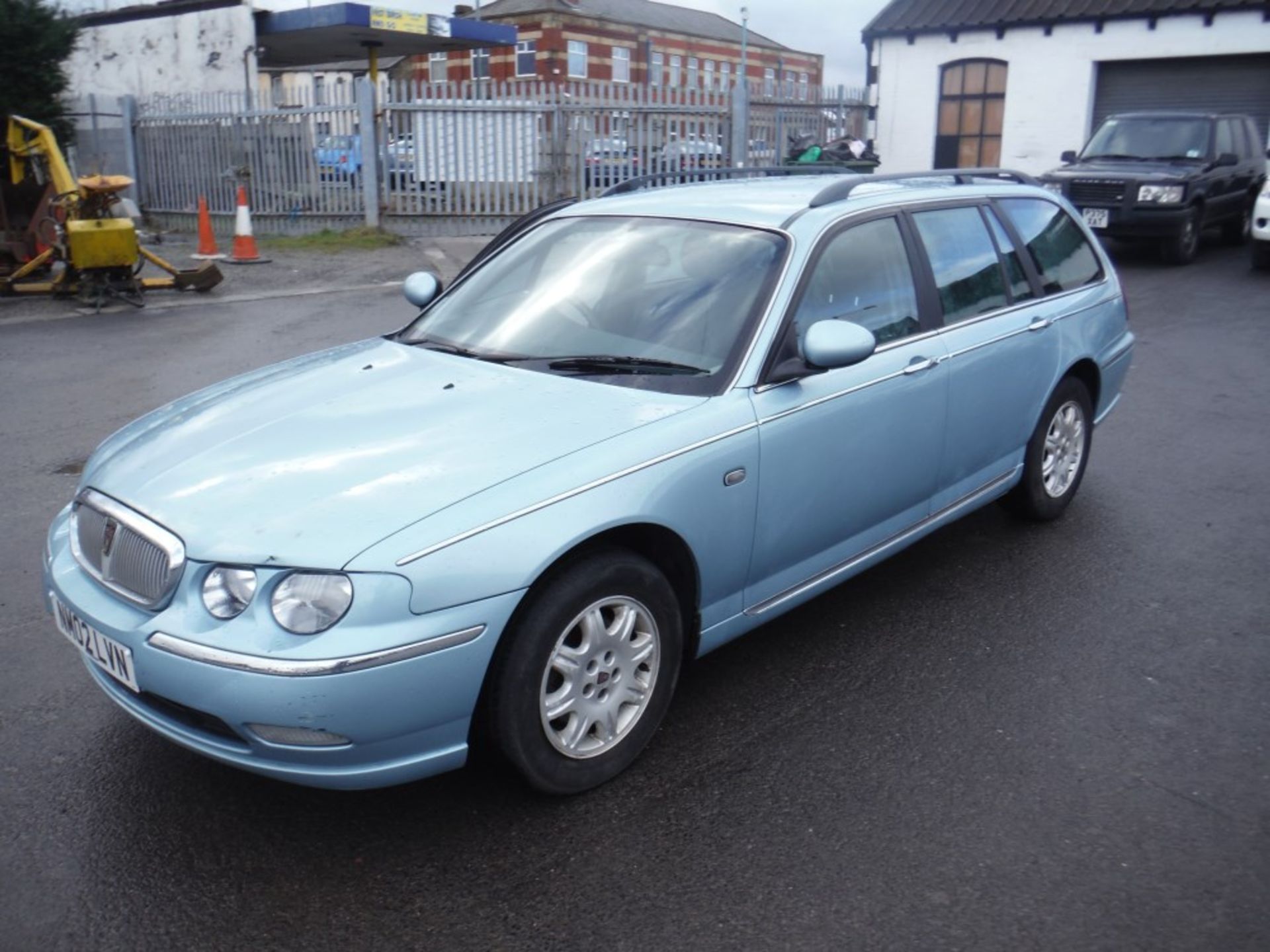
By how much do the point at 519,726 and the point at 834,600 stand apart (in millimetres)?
2010

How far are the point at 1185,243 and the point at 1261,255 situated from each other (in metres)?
0.89

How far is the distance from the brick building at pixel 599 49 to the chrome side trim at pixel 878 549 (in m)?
48.5

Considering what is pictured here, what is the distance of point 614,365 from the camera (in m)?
3.73

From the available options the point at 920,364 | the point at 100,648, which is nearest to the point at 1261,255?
the point at 920,364

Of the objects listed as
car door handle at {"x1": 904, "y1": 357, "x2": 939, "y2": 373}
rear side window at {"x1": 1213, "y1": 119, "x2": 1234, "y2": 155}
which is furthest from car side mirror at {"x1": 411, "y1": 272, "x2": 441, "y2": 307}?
rear side window at {"x1": 1213, "y1": 119, "x2": 1234, "y2": 155}

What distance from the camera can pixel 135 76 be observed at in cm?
2172

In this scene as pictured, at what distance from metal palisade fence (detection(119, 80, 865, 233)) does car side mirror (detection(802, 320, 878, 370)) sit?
14.6 metres

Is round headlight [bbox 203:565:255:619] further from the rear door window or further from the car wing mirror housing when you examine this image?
the rear door window

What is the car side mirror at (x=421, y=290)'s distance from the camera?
4.97 m

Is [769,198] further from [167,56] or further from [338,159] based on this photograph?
[167,56]

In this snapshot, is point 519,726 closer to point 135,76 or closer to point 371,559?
point 371,559

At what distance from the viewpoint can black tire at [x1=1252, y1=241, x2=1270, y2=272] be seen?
45.0 ft

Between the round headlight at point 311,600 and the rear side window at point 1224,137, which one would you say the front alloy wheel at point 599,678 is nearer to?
the round headlight at point 311,600

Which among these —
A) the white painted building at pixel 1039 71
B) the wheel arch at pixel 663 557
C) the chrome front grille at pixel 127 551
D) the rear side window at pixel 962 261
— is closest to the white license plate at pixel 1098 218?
the white painted building at pixel 1039 71
